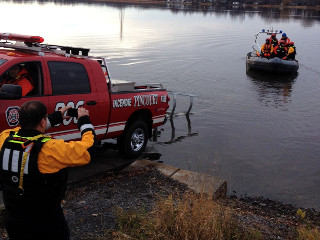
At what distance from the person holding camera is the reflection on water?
13687mm

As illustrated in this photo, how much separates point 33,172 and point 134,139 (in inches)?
199

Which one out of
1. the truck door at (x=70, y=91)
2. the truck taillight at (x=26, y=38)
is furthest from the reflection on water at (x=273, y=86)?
the truck taillight at (x=26, y=38)

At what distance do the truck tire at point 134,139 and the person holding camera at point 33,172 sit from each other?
15.0 feet

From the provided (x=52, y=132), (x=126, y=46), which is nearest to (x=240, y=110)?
(x=52, y=132)

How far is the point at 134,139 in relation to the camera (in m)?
7.71

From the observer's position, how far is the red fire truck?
18.1ft

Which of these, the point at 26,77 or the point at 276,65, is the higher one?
the point at 26,77

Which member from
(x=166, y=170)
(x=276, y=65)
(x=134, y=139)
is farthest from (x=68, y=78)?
(x=276, y=65)

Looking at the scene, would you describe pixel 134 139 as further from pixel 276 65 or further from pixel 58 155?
pixel 276 65

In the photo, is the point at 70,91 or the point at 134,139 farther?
the point at 134,139

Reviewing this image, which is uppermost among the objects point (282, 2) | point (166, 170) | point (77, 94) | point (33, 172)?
point (282, 2)

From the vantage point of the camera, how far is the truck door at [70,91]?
5895 millimetres

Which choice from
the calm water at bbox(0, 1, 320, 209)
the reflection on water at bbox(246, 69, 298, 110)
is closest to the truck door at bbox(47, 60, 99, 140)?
the calm water at bbox(0, 1, 320, 209)

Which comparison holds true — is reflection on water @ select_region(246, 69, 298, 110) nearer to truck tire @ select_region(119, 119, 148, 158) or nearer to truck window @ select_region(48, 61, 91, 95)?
truck tire @ select_region(119, 119, 148, 158)
